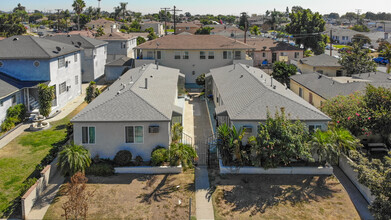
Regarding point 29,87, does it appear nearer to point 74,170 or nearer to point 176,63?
point 74,170

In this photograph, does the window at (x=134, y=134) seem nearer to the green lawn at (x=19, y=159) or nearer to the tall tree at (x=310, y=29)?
the green lawn at (x=19, y=159)

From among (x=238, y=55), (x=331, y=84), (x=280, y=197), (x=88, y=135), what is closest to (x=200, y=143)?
(x=88, y=135)

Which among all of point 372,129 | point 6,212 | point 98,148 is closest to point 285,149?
point 372,129

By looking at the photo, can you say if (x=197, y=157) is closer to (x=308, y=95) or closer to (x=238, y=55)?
(x=308, y=95)

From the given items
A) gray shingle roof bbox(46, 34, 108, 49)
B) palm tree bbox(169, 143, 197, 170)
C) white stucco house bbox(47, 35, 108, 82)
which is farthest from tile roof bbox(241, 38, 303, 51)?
palm tree bbox(169, 143, 197, 170)

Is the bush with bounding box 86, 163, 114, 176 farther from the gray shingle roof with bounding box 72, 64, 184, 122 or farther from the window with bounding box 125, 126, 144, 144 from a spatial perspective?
the gray shingle roof with bounding box 72, 64, 184, 122

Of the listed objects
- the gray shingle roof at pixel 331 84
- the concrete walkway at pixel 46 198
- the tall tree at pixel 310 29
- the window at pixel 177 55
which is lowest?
the concrete walkway at pixel 46 198

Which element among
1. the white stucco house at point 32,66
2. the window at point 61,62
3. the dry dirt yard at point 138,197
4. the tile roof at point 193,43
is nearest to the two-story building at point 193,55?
the tile roof at point 193,43
